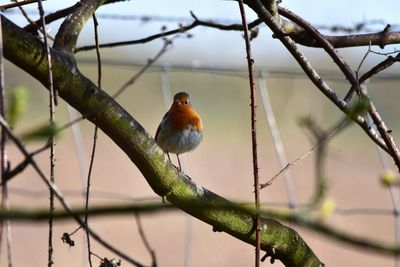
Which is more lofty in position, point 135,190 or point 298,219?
point 135,190

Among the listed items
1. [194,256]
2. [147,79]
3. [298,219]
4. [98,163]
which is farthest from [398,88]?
[298,219]

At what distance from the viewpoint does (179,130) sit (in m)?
3.54

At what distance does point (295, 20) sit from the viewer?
1.66 meters

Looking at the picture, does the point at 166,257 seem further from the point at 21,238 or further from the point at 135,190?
the point at 135,190

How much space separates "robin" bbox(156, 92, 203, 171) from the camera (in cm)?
355

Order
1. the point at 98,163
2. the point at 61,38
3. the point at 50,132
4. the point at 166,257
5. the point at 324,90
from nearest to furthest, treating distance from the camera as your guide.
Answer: the point at 50,132, the point at 61,38, the point at 324,90, the point at 166,257, the point at 98,163

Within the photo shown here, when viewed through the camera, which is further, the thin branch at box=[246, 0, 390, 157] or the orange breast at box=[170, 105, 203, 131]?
the orange breast at box=[170, 105, 203, 131]

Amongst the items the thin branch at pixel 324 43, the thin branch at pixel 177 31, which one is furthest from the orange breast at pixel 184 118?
the thin branch at pixel 324 43

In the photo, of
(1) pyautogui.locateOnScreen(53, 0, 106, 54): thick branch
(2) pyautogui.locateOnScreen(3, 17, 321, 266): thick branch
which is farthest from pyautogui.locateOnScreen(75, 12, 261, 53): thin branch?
(2) pyautogui.locateOnScreen(3, 17, 321, 266): thick branch

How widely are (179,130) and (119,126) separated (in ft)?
7.38

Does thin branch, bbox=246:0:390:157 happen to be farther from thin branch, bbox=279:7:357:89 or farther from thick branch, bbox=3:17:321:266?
thick branch, bbox=3:17:321:266

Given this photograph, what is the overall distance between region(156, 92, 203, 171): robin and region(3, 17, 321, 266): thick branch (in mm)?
2008

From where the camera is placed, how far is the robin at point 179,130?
355 centimetres

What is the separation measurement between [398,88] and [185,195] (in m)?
15.7
